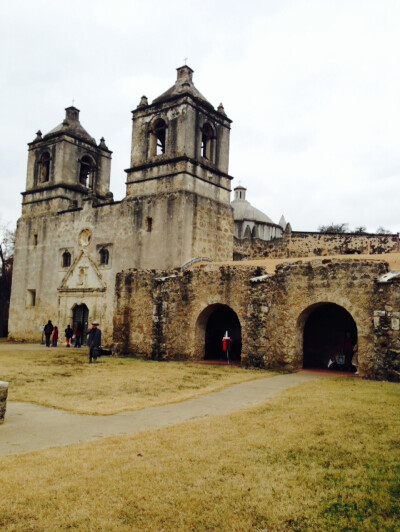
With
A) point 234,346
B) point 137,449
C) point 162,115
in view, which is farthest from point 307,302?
point 162,115

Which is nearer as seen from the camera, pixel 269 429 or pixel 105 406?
pixel 269 429

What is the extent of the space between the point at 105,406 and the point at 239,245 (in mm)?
20422

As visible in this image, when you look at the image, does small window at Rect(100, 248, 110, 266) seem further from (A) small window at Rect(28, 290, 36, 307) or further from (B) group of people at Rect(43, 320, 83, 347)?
(A) small window at Rect(28, 290, 36, 307)

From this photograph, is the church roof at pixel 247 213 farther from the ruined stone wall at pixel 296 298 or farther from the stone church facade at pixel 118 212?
the ruined stone wall at pixel 296 298

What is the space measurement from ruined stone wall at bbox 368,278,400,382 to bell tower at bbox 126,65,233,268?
1058 centimetres

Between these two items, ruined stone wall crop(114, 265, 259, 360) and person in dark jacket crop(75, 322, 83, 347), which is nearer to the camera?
ruined stone wall crop(114, 265, 259, 360)

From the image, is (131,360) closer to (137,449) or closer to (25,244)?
(137,449)

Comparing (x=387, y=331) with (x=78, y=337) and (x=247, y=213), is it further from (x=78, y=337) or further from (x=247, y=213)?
(x=247, y=213)

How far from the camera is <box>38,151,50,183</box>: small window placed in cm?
3041

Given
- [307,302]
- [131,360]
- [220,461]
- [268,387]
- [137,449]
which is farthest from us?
[131,360]

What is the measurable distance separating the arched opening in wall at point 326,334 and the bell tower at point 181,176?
6.68 m

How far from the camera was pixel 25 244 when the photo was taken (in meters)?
29.9

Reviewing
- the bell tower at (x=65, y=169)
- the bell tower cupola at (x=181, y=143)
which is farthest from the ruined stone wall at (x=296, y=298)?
the bell tower at (x=65, y=169)

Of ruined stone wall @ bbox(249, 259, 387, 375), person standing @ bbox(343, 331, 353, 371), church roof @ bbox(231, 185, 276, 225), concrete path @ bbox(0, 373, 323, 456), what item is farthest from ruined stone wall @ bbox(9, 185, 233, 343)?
church roof @ bbox(231, 185, 276, 225)
